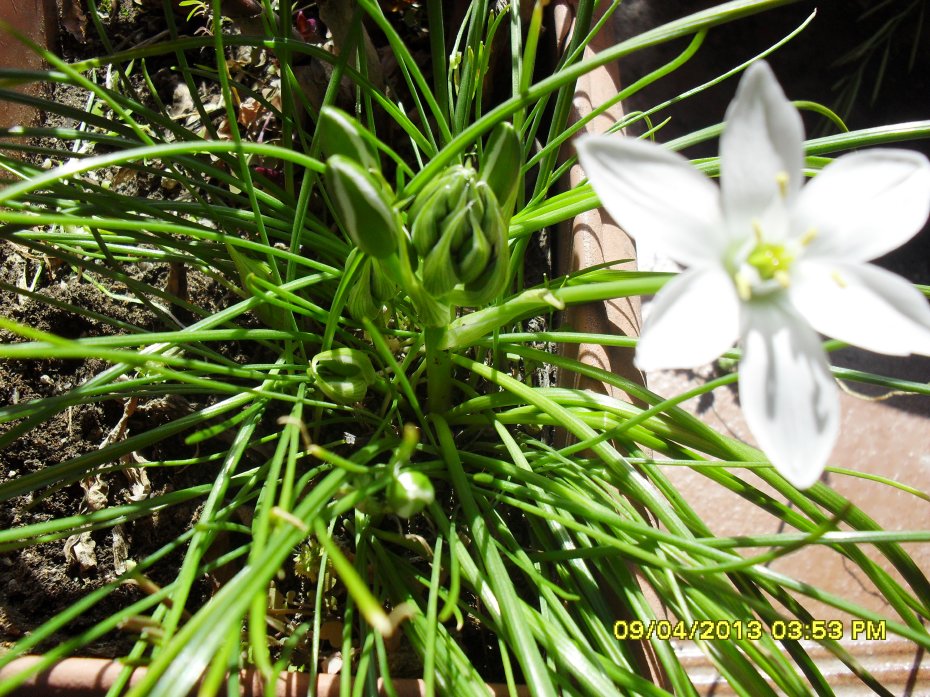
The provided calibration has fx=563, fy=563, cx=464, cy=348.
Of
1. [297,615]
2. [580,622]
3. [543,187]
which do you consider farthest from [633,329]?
[297,615]

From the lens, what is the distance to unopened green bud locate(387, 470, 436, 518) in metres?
0.38

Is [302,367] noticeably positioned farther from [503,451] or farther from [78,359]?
[78,359]

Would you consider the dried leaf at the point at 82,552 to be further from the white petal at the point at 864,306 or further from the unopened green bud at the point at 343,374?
the white petal at the point at 864,306

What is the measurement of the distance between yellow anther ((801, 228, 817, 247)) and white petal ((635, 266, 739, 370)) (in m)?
0.07

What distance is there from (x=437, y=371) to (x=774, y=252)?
1.12 feet

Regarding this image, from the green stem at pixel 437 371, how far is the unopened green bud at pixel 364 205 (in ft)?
0.48

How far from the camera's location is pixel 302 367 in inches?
22.1

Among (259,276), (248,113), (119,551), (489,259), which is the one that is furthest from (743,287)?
(248,113)

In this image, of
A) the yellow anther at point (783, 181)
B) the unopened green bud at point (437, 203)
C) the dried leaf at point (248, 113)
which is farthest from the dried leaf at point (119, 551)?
the yellow anther at point (783, 181)

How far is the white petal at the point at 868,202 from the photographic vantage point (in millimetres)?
339

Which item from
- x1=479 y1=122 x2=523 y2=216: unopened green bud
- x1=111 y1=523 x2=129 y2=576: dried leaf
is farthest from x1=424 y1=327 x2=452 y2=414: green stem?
x1=111 y1=523 x2=129 y2=576: dried leaf

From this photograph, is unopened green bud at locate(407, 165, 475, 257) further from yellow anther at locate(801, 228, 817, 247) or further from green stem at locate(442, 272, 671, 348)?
yellow anther at locate(801, 228, 817, 247)

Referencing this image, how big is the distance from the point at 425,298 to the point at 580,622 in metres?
0.36

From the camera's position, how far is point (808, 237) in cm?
34
